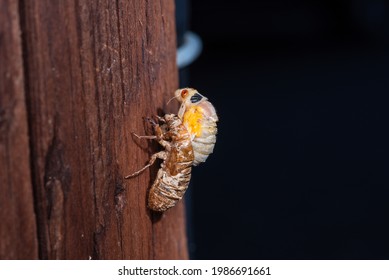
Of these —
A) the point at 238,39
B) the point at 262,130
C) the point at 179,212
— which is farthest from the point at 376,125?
the point at 179,212

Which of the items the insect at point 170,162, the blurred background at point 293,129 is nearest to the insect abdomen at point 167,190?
the insect at point 170,162

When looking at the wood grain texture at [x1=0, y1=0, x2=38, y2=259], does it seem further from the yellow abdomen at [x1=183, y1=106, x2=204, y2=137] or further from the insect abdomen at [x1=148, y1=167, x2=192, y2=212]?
the yellow abdomen at [x1=183, y1=106, x2=204, y2=137]

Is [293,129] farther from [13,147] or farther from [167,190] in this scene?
[13,147]

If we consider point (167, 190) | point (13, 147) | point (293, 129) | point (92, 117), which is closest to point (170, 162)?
point (167, 190)

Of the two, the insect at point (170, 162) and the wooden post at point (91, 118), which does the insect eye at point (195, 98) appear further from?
the wooden post at point (91, 118)

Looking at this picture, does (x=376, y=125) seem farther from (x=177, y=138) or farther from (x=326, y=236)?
(x=177, y=138)

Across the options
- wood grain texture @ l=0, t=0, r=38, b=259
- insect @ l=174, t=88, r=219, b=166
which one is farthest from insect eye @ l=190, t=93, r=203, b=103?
wood grain texture @ l=0, t=0, r=38, b=259
